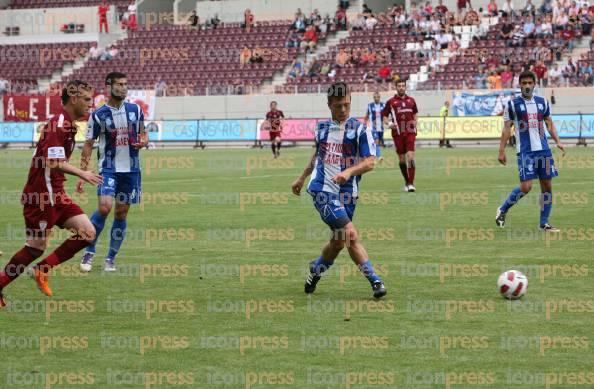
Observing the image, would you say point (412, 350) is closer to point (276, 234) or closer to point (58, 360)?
point (58, 360)

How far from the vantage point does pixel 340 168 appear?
998 cm

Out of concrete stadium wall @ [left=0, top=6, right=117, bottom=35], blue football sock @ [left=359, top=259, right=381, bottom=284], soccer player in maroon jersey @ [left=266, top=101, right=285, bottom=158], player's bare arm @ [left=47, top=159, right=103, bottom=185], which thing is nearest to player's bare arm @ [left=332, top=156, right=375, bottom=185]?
blue football sock @ [left=359, top=259, right=381, bottom=284]

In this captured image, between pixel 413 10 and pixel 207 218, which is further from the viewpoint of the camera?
pixel 413 10

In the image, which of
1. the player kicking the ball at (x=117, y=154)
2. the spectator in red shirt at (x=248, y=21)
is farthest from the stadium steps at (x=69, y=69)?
the player kicking the ball at (x=117, y=154)

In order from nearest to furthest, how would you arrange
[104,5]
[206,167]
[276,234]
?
1. [276,234]
2. [206,167]
3. [104,5]

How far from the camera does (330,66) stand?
5047cm

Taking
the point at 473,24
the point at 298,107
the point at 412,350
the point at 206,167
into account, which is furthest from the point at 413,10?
the point at 412,350

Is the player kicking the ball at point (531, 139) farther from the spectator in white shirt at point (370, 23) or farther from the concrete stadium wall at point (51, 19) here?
the concrete stadium wall at point (51, 19)

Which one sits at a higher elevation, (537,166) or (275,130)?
(537,166)

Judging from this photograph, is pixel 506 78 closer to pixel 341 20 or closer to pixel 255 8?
pixel 341 20

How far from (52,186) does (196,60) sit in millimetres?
46484

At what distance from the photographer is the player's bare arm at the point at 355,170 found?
363 inches

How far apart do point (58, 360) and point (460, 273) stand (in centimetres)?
528

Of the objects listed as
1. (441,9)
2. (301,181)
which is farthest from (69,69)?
(301,181)
